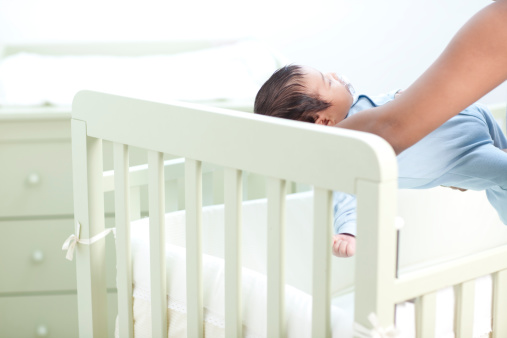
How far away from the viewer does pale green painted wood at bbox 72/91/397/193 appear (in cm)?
79

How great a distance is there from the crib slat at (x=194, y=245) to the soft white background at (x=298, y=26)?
1.43 meters

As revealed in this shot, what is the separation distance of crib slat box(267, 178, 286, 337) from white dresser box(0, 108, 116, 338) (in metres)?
1.05

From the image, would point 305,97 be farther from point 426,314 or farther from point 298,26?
point 298,26

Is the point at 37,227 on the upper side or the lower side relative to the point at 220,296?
lower

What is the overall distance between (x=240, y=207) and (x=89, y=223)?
362mm

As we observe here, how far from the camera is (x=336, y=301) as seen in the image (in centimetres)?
175

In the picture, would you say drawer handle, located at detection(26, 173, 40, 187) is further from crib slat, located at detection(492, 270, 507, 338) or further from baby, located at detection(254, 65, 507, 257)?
crib slat, located at detection(492, 270, 507, 338)

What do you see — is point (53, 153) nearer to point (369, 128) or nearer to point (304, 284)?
point (304, 284)

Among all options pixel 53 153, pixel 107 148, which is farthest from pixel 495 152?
pixel 53 153

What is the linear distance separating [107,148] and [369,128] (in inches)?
44.2

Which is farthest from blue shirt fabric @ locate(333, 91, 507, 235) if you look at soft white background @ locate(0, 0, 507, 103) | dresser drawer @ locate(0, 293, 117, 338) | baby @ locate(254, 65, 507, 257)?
soft white background @ locate(0, 0, 507, 103)

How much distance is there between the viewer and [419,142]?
1.18 m

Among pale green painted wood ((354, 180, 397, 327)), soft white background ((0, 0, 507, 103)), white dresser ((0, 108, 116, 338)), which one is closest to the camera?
pale green painted wood ((354, 180, 397, 327))

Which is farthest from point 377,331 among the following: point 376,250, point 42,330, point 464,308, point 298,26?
point 298,26
